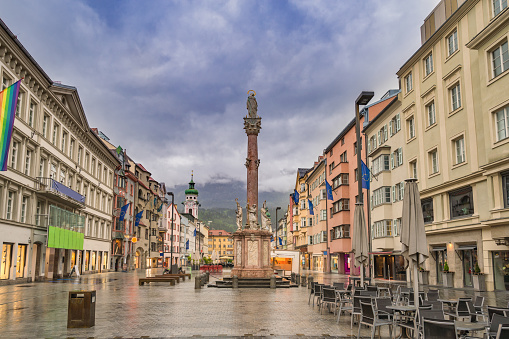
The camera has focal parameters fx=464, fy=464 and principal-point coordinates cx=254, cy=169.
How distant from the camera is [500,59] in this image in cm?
2545

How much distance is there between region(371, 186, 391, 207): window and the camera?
41750 millimetres

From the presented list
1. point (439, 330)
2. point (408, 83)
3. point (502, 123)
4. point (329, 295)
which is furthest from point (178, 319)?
point (408, 83)

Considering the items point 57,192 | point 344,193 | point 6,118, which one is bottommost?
point 57,192

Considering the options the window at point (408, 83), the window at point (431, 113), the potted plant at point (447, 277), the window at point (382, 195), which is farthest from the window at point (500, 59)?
the window at point (382, 195)

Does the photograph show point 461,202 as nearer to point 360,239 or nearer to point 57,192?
point 360,239

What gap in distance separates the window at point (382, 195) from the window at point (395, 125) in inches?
198

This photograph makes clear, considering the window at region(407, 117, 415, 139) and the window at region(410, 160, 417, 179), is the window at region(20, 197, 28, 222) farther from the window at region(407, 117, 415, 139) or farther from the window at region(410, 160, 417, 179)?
the window at region(407, 117, 415, 139)

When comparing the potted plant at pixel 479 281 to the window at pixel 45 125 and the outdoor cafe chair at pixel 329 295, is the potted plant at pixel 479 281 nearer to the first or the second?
the outdoor cafe chair at pixel 329 295

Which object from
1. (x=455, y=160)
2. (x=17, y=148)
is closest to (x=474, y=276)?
(x=455, y=160)

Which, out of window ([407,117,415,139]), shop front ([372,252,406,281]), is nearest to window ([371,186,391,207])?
shop front ([372,252,406,281])

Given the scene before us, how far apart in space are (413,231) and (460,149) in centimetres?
2011

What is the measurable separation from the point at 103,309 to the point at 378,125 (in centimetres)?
3459

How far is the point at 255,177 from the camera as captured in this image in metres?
33.2

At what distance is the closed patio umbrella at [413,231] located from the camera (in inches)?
484
